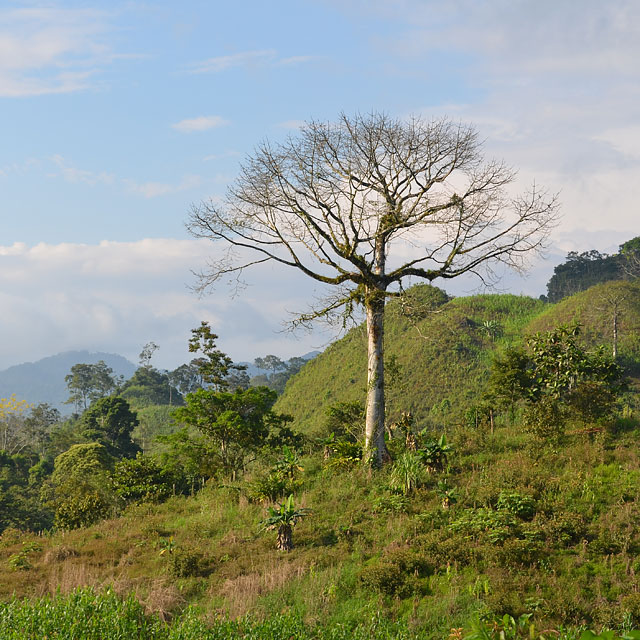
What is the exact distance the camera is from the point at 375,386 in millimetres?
16031

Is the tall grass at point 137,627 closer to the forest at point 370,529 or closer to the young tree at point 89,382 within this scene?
the forest at point 370,529

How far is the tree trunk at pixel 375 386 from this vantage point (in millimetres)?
15797

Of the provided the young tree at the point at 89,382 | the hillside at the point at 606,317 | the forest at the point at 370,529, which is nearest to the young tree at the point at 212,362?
the forest at the point at 370,529

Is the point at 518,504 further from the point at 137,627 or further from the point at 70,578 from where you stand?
the point at 70,578

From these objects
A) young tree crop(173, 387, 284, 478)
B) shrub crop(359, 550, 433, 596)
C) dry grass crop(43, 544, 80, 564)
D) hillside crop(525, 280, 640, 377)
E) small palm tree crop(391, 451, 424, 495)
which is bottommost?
shrub crop(359, 550, 433, 596)

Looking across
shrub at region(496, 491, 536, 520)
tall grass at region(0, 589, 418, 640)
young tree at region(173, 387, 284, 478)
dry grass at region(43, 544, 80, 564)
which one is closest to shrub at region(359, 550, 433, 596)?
tall grass at region(0, 589, 418, 640)

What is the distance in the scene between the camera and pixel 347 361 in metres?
57.3

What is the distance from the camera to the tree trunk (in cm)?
1580

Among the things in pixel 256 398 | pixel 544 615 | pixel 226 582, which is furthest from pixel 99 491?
pixel 544 615

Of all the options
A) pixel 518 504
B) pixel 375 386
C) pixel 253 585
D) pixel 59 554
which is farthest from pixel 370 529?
pixel 59 554

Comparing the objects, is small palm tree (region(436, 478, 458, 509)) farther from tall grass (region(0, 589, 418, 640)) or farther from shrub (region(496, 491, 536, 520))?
tall grass (region(0, 589, 418, 640))

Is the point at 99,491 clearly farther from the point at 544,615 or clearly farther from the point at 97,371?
the point at 97,371

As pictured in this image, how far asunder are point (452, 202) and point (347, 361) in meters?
41.2

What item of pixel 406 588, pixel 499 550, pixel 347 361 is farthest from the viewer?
pixel 347 361
